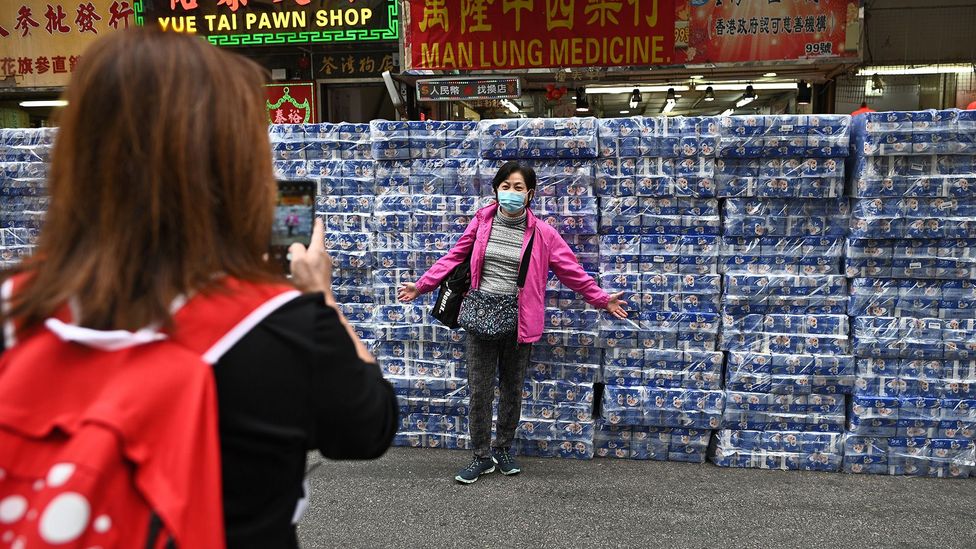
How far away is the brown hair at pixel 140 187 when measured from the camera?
1.05m

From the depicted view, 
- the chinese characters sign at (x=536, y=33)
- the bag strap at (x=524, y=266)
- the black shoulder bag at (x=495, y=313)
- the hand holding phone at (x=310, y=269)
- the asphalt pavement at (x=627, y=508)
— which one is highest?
the chinese characters sign at (x=536, y=33)

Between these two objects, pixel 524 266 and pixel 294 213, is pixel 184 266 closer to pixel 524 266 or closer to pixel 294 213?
pixel 294 213

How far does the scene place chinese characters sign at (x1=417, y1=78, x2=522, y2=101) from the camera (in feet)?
23.1

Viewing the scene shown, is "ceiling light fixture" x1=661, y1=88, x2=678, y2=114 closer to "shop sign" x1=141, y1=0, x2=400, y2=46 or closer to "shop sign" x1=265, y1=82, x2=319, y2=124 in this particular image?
"shop sign" x1=141, y1=0, x2=400, y2=46

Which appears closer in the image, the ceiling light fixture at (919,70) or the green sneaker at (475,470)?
the green sneaker at (475,470)

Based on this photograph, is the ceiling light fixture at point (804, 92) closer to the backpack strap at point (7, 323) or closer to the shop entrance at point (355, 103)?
the shop entrance at point (355, 103)

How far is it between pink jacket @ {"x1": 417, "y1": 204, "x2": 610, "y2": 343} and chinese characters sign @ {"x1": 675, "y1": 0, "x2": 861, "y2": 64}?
3.98 m

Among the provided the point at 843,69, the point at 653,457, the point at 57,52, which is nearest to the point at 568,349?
the point at 653,457

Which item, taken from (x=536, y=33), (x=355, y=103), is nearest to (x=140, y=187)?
(x=536, y=33)

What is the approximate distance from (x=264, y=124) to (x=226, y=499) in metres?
0.60

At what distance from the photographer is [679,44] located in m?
7.23

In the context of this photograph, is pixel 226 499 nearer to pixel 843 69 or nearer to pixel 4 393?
pixel 4 393

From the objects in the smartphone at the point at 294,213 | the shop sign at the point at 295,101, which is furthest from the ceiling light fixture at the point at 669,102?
the smartphone at the point at 294,213

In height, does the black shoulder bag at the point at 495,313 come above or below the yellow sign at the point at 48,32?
below
